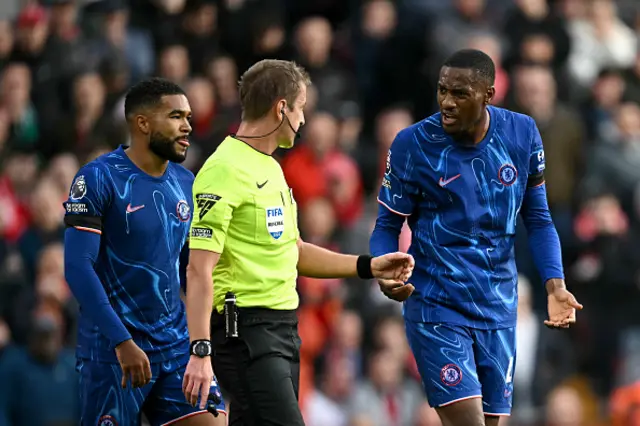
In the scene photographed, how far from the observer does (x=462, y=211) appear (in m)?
8.20

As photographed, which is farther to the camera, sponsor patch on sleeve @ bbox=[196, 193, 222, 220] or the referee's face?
the referee's face

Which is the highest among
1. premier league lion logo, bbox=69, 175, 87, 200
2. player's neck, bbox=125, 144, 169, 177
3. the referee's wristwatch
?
player's neck, bbox=125, 144, 169, 177

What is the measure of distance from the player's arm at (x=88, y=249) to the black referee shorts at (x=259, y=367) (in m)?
0.54

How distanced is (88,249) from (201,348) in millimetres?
909

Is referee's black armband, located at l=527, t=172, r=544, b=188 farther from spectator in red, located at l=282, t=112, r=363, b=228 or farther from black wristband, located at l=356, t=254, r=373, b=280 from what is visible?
spectator in red, located at l=282, t=112, r=363, b=228

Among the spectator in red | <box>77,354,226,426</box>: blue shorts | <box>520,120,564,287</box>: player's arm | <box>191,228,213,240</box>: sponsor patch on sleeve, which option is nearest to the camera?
<box>191,228,213,240</box>: sponsor patch on sleeve

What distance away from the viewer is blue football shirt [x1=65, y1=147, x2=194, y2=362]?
7973mm

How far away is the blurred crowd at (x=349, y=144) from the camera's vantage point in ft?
45.1

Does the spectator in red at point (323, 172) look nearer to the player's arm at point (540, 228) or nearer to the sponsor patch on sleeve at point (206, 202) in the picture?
the player's arm at point (540, 228)

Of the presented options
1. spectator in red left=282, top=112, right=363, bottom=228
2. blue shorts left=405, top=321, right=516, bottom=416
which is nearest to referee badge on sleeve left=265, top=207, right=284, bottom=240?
blue shorts left=405, top=321, right=516, bottom=416

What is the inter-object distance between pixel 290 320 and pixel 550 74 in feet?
29.6

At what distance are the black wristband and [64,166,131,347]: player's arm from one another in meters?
1.34

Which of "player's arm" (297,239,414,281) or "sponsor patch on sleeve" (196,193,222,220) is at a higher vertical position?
"sponsor patch on sleeve" (196,193,222,220)

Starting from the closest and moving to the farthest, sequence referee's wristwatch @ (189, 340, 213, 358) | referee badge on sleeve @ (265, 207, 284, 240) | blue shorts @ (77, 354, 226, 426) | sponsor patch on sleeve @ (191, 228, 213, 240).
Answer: referee's wristwatch @ (189, 340, 213, 358) → sponsor patch on sleeve @ (191, 228, 213, 240) → referee badge on sleeve @ (265, 207, 284, 240) → blue shorts @ (77, 354, 226, 426)
